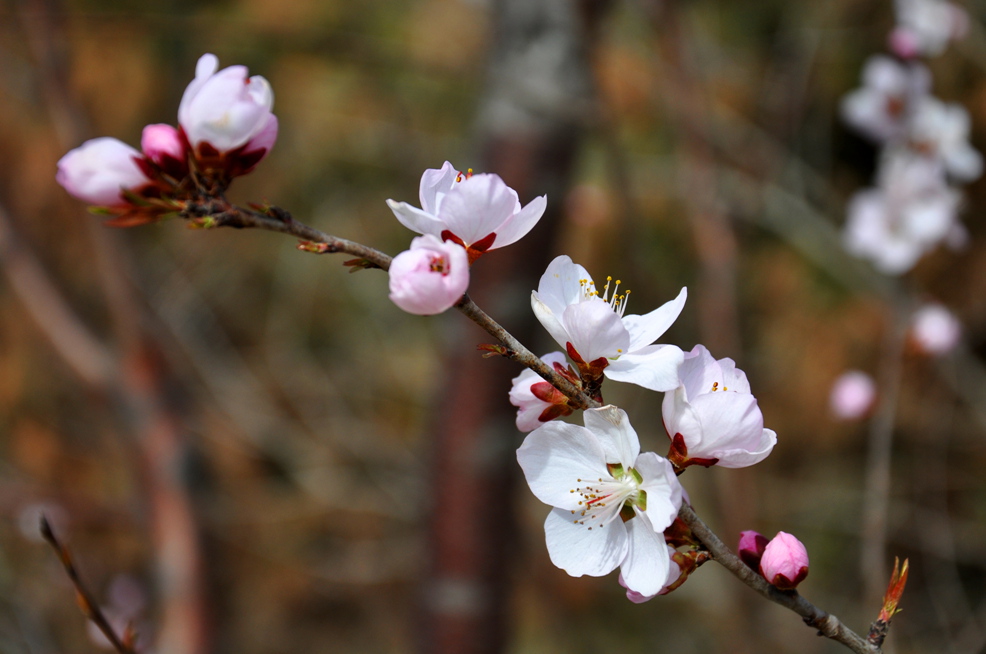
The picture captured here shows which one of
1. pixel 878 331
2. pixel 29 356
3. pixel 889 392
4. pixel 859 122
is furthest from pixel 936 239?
pixel 29 356

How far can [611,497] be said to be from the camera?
1.43 ft

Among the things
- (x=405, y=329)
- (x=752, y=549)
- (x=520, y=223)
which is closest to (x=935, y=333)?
(x=752, y=549)

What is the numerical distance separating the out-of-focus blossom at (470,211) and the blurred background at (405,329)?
1.04m

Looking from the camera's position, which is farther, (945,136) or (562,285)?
(945,136)

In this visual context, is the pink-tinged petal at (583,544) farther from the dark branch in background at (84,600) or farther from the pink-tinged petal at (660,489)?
the dark branch in background at (84,600)

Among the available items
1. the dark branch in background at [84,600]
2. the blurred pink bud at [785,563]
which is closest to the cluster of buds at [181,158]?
the dark branch in background at [84,600]

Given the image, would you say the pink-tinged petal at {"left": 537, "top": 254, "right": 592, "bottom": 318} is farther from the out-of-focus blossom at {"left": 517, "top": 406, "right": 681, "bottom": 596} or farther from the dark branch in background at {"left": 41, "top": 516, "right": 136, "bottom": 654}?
the dark branch in background at {"left": 41, "top": 516, "right": 136, "bottom": 654}

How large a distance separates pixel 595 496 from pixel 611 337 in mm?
122

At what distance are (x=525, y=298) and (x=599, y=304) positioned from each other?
25.6 inches

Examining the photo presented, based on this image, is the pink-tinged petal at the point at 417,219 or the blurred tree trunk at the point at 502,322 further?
the blurred tree trunk at the point at 502,322

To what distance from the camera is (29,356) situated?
232 centimetres

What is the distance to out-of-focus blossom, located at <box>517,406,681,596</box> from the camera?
0.39m

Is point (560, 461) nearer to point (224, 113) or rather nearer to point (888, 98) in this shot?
point (224, 113)

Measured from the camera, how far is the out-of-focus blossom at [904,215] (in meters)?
1.34
